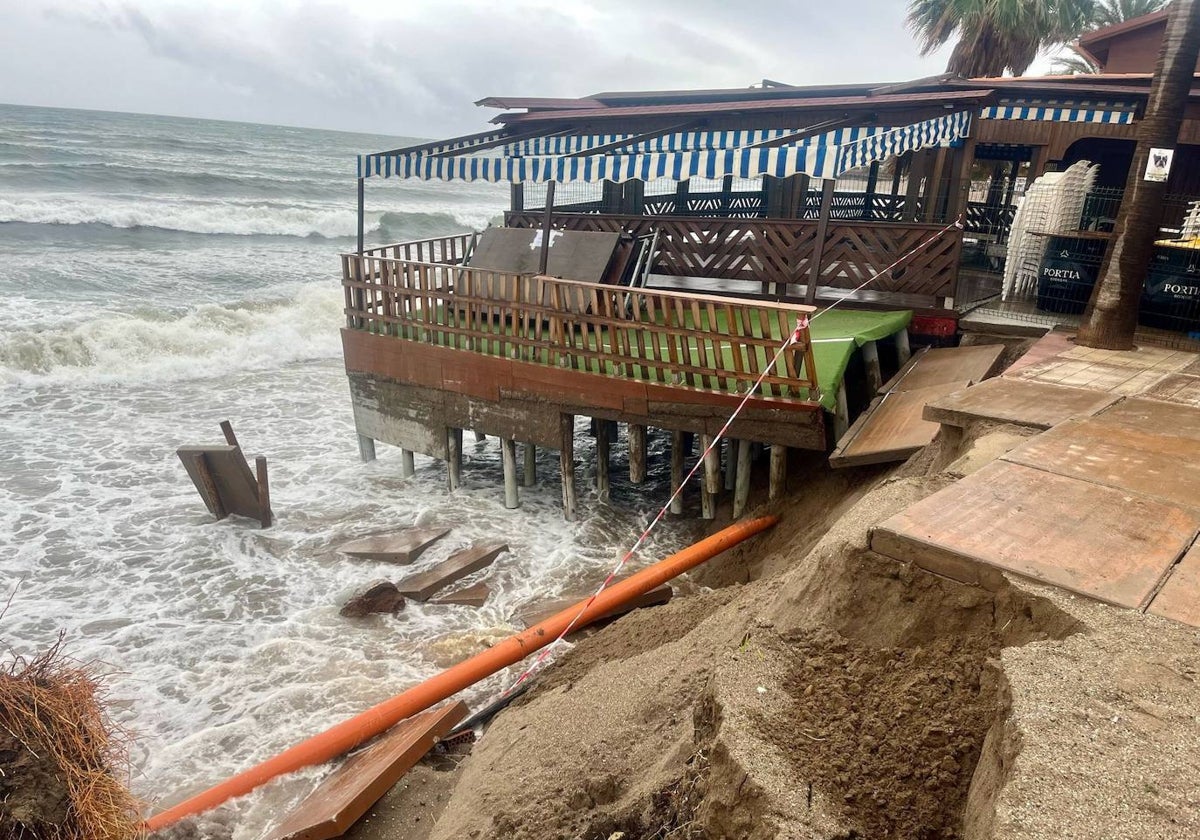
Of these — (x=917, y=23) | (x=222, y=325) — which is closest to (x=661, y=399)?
(x=222, y=325)

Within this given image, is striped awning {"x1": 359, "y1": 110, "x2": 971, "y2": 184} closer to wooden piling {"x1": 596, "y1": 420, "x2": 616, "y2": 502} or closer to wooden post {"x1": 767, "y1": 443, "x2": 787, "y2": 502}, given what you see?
wooden post {"x1": 767, "y1": 443, "x2": 787, "y2": 502}

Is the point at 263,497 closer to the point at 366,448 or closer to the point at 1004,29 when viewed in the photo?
the point at 366,448

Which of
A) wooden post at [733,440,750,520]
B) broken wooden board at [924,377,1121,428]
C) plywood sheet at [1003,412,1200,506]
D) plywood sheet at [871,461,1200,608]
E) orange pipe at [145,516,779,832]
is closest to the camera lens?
plywood sheet at [871,461,1200,608]

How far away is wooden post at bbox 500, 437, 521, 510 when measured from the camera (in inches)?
389

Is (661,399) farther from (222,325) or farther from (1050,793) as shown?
(222,325)

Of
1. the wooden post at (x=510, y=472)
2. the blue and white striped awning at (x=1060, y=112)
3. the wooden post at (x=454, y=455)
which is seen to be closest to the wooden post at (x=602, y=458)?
the wooden post at (x=510, y=472)

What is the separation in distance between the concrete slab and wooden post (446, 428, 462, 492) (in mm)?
8513

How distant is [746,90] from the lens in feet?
47.2

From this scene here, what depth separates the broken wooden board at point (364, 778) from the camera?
170 inches

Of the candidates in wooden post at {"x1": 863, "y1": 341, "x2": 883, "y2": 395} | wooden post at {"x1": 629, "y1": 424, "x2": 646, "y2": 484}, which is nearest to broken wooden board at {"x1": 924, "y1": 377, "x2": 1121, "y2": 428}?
wooden post at {"x1": 863, "y1": 341, "x2": 883, "y2": 395}

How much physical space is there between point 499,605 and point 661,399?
9.58ft

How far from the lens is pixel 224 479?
9.27 meters

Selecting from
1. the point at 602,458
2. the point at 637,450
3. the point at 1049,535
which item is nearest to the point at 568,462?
the point at 602,458

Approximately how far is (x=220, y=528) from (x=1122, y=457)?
371 inches
